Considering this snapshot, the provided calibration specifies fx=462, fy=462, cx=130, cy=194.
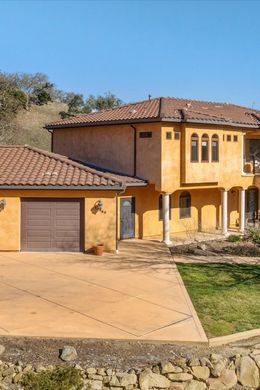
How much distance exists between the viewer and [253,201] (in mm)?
31797

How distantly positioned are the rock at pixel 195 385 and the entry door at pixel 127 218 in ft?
48.0

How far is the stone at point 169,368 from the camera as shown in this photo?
380 inches

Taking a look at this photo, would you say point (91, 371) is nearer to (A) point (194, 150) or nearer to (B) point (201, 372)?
(B) point (201, 372)

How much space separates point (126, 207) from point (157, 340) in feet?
46.2

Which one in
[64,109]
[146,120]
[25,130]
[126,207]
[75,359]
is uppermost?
[64,109]

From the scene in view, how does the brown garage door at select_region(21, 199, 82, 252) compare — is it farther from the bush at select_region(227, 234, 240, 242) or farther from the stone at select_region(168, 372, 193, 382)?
the stone at select_region(168, 372, 193, 382)

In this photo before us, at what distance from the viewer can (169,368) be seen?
382 inches

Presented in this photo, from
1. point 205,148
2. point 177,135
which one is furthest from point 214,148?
point 177,135

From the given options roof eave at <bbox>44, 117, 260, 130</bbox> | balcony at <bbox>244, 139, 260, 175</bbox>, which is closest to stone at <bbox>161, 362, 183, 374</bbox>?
roof eave at <bbox>44, 117, 260, 130</bbox>

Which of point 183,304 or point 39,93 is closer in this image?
point 183,304

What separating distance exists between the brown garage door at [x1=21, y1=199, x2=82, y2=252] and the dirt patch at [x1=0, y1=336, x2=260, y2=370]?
10.0 m

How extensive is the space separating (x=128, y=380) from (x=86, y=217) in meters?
11.4

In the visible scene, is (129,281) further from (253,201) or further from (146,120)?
(253,201)

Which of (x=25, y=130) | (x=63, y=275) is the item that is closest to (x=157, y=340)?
(x=63, y=275)
